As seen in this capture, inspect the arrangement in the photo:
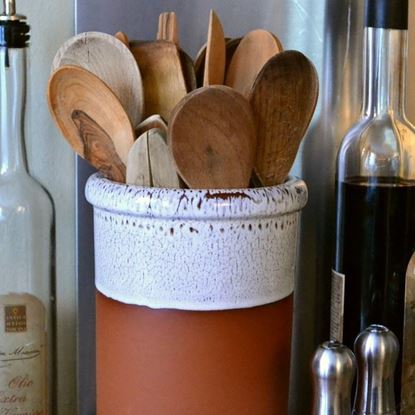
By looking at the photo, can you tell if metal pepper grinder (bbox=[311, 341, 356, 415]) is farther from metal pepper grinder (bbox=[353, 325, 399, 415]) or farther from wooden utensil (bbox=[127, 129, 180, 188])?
wooden utensil (bbox=[127, 129, 180, 188])

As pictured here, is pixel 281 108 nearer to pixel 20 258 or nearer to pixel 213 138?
pixel 213 138

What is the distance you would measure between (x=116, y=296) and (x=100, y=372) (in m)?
0.06

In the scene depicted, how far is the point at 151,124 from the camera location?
42cm

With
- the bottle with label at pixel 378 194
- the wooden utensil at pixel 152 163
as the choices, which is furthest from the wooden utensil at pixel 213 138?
the bottle with label at pixel 378 194

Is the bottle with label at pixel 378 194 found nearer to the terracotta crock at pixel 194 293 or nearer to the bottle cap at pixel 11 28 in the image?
the terracotta crock at pixel 194 293

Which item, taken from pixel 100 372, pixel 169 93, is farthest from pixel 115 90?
pixel 100 372

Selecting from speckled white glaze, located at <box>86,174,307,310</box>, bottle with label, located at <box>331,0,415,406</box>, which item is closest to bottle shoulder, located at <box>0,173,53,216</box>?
speckled white glaze, located at <box>86,174,307,310</box>

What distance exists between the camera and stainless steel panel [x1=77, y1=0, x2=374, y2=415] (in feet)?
1.75

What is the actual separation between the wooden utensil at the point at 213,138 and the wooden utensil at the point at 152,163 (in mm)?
11

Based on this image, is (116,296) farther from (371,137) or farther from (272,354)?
(371,137)

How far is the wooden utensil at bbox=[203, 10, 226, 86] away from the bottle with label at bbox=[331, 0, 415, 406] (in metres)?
0.11

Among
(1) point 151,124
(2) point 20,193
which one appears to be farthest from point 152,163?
(2) point 20,193

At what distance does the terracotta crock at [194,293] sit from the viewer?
15.2 inches

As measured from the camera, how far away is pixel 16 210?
0.50 metres
